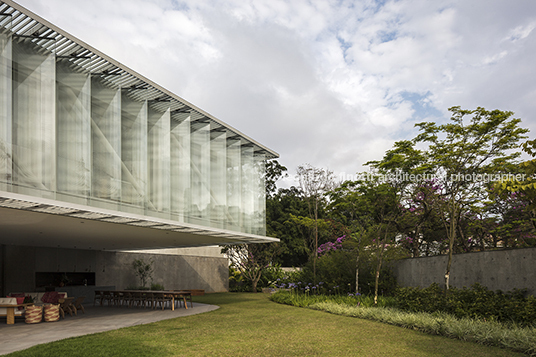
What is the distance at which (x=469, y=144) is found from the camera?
12.3m

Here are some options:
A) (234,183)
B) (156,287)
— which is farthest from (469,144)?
(156,287)

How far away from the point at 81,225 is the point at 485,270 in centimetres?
1173

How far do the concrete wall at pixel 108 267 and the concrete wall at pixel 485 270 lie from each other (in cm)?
1429

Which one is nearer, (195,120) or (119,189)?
(119,189)

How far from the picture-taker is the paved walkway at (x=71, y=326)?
27.8ft

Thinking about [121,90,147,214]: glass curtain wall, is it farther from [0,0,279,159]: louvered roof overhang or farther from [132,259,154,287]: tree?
[132,259,154,287]: tree

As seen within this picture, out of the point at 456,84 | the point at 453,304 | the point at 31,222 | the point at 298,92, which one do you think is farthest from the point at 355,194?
the point at 31,222

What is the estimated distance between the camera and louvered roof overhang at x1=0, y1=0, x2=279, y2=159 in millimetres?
8656

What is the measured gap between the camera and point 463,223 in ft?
58.9

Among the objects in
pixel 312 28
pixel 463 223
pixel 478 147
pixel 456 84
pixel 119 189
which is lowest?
pixel 463 223

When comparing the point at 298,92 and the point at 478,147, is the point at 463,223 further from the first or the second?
the point at 298,92

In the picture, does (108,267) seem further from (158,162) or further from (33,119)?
(33,119)

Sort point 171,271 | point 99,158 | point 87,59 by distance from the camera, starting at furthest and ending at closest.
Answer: point 171,271
point 99,158
point 87,59

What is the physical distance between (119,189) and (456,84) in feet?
39.5
